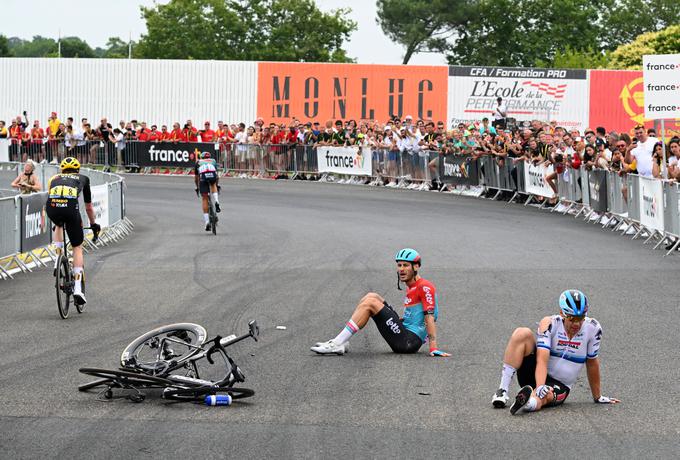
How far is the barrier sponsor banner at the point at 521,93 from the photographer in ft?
176

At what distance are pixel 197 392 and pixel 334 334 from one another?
3429mm

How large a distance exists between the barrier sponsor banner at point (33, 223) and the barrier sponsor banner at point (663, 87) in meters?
11.3

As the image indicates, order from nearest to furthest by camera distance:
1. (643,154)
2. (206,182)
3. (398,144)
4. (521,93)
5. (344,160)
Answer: (643,154) → (206,182) → (398,144) → (344,160) → (521,93)

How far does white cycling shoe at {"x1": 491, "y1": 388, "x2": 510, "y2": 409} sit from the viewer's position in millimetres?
9078

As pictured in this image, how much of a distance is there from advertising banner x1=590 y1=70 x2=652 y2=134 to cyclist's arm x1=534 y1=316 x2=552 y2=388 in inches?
1841

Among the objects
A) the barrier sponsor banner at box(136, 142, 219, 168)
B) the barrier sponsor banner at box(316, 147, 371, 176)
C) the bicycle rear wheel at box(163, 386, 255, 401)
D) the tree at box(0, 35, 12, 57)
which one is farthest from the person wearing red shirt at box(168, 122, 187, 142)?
the tree at box(0, 35, 12, 57)

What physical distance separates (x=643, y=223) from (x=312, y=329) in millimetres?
11255

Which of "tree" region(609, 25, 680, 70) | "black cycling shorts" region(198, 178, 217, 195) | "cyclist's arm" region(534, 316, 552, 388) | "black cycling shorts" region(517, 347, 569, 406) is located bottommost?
"black cycling shorts" region(517, 347, 569, 406)

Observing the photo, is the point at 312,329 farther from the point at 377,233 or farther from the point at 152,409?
the point at 377,233

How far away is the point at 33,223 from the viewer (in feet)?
62.1

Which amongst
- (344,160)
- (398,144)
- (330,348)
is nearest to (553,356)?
(330,348)

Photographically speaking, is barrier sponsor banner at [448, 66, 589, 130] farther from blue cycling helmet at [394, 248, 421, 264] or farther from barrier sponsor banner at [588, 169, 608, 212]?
blue cycling helmet at [394, 248, 421, 264]

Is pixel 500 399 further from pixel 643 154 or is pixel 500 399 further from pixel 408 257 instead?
pixel 643 154

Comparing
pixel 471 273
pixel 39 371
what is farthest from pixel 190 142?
pixel 39 371
